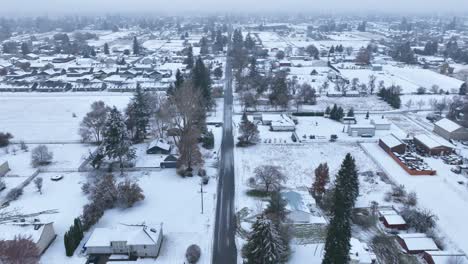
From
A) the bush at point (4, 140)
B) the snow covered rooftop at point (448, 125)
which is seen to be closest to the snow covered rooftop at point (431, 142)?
the snow covered rooftop at point (448, 125)

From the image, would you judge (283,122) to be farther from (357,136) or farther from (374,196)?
(374,196)

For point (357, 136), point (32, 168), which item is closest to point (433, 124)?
point (357, 136)

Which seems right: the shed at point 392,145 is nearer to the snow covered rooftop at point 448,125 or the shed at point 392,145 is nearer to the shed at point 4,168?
the snow covered rooftop at point 448,125

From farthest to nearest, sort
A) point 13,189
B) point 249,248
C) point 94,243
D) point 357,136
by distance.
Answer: point 357,136 → point 13,189 → point 94,243 → point 249,248

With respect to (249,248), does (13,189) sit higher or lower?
lower

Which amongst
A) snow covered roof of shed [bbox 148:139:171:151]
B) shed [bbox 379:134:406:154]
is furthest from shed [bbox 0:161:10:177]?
shed [bbox 379:134:406:154]

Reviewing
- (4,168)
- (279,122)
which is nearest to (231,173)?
(279,122)

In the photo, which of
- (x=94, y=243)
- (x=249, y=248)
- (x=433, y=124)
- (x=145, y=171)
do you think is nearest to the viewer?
(x=249, y=248)
